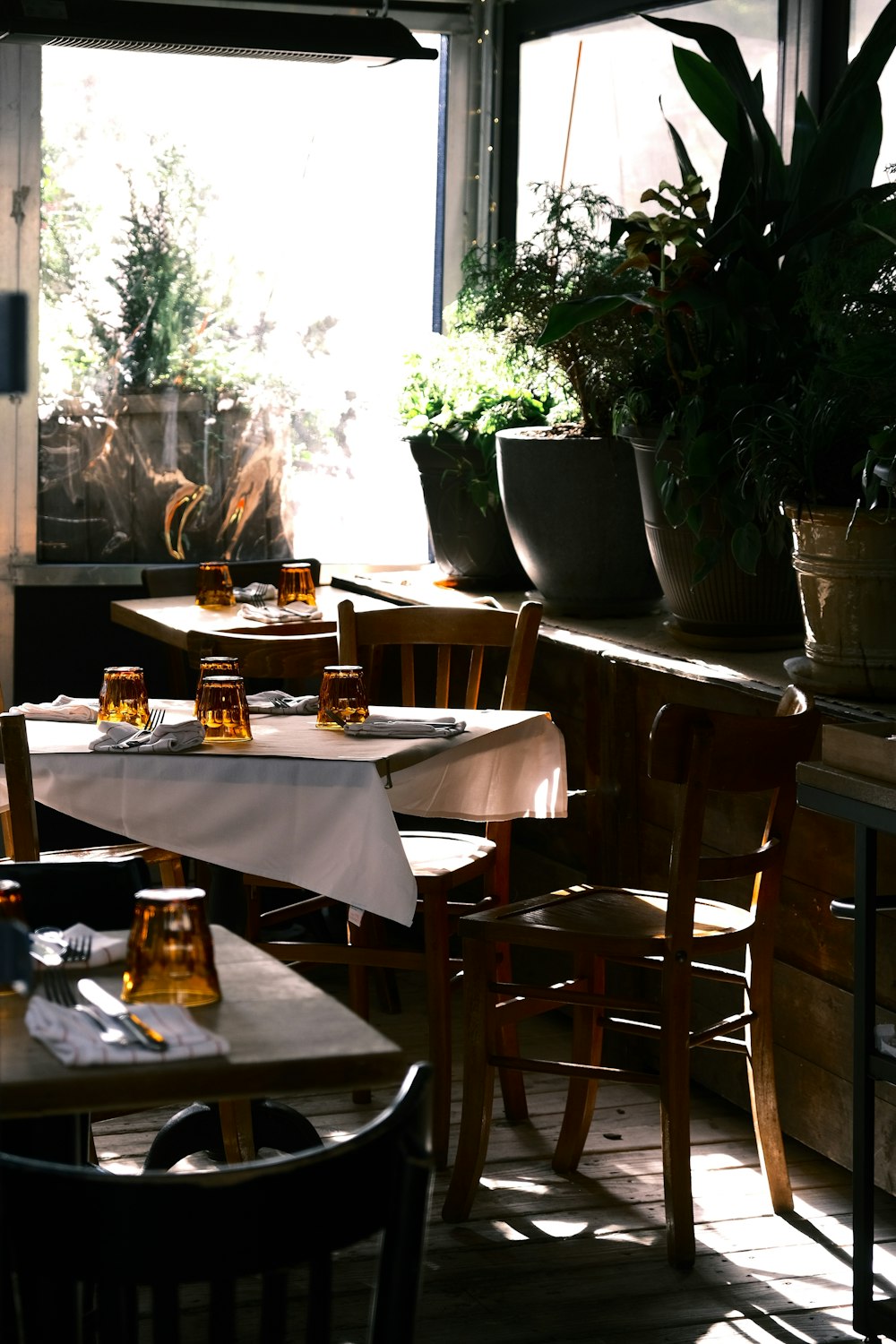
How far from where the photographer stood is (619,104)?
14.9 feet

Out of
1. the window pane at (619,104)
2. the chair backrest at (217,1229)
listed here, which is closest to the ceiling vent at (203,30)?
the window pane at (619,104)

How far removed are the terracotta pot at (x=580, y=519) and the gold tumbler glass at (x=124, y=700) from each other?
49.4 inches

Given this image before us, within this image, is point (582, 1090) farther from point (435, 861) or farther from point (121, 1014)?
point (121, 1014)

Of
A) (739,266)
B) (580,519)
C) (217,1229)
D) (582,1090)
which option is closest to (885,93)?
(739,266)

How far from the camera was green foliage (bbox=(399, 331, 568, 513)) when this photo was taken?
171 inches

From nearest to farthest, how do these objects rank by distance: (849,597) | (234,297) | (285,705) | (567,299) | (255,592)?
(849,597) → (285,705) → (567,299) → (255,592) → (234,297)

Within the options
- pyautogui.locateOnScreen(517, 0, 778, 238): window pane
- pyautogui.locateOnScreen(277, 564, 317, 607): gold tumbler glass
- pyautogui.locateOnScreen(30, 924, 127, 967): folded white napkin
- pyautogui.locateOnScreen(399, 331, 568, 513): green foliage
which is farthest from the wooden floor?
pyautogui.locateOnScreen(517, 0, 778, 238): window pane

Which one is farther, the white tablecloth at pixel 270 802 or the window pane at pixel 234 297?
the window pane at pixel 234 297

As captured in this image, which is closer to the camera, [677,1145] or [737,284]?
[677,1145]

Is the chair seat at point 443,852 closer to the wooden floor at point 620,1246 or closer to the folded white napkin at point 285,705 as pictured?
the folded white napkin at point 285,705

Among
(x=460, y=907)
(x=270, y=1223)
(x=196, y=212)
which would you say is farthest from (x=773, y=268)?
(x=270, y=1223)

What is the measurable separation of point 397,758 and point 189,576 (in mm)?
1768

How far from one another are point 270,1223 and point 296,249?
408 centimetres

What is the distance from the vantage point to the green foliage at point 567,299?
3.80m
